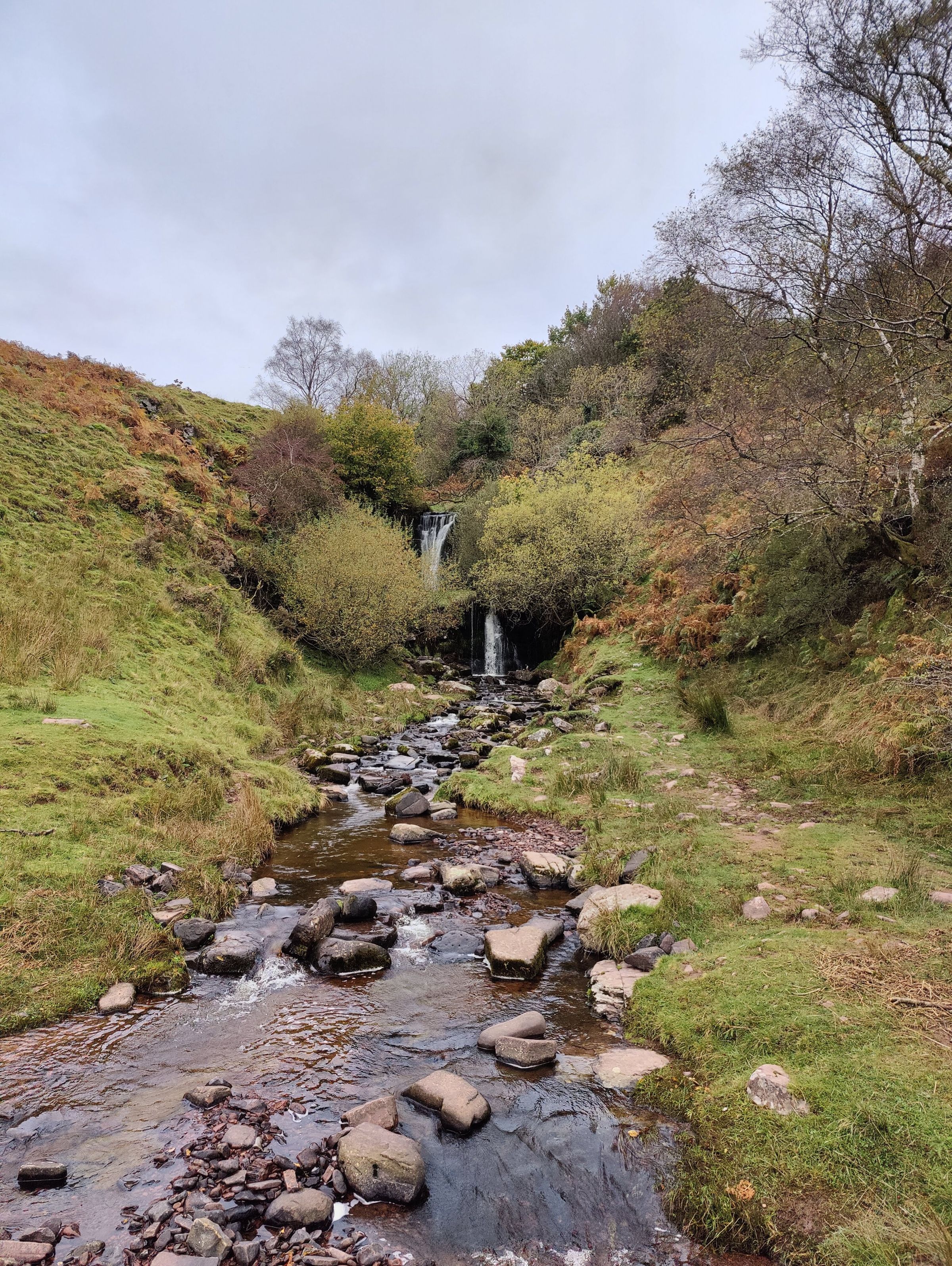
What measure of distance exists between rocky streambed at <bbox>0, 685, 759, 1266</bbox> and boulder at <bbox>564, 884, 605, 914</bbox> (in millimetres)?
150

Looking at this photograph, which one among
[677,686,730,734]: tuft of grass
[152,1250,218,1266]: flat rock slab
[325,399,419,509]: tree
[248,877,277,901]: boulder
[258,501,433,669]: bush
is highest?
[325,399,419,509]: tree

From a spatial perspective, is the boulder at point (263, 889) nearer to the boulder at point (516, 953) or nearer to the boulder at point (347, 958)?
the boulder at point (347, 958)

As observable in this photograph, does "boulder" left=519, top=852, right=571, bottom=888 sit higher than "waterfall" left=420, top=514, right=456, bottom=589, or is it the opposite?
"waterfall" left=420, top=514, right=456, bottom=589

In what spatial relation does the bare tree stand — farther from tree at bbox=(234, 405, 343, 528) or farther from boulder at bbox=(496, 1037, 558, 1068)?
boulder at bbox=(496, 1037, 558, 1068)

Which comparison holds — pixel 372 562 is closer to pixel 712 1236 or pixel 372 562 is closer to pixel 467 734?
pixel 467 734

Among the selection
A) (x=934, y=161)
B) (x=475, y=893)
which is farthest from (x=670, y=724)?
(x=934, y=161)

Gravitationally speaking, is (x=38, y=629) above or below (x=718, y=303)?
below

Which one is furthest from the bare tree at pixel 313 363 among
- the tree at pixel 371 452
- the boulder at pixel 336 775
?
the boulder at pixel 336 775

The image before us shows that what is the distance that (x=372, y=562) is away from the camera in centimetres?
2327

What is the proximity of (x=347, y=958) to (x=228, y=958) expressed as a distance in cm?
117

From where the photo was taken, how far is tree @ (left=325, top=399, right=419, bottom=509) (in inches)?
1310

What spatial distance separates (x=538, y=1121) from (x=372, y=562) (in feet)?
66.6

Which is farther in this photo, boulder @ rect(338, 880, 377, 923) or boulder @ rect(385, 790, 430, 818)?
boulder @ rect(385, 790, 430, 818)

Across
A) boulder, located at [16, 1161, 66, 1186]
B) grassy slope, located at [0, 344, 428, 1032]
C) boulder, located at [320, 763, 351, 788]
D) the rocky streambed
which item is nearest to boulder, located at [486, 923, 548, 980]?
the rocky streambed
